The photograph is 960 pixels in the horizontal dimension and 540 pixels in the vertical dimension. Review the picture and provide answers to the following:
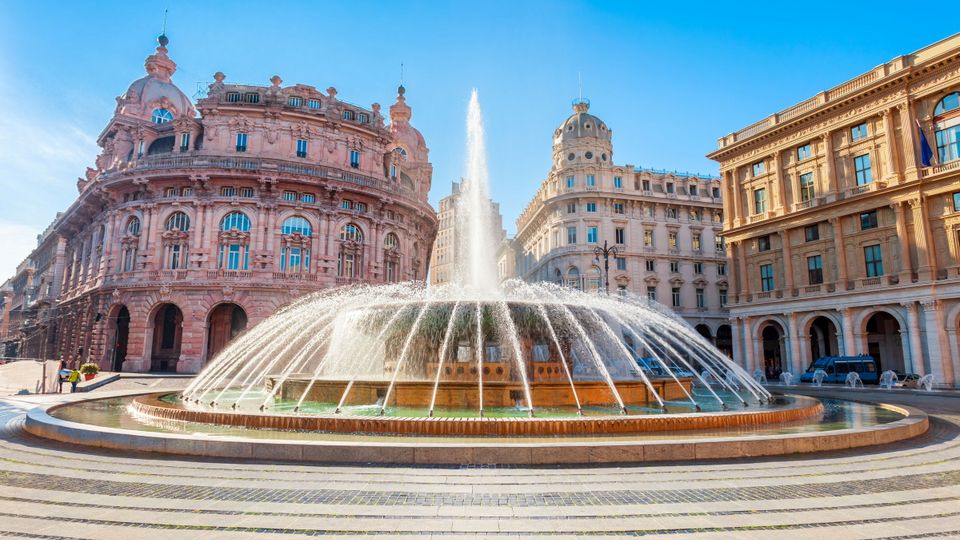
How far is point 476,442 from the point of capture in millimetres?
7996

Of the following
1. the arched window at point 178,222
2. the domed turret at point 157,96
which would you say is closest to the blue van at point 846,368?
the arched window at point 178,222

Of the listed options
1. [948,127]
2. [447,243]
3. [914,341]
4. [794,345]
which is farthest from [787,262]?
[447,243]

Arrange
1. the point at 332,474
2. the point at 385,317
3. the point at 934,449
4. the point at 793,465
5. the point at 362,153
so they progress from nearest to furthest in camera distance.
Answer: the point at 332,474 → the point at 793,465 → the point at 934,449 → the point at 385,317 → the point at 362,153

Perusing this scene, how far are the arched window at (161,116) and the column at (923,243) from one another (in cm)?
5811

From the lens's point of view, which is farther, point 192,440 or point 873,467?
point 192,440

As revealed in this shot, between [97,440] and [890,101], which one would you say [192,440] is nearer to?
[97,440]

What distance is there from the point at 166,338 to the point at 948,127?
168 feet

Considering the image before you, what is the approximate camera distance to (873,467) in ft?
23.5

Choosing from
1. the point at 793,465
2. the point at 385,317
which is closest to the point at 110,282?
the point at 385,317

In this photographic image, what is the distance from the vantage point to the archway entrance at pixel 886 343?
33375mm

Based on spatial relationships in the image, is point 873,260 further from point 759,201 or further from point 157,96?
point 157,96

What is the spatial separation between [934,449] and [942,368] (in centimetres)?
2516

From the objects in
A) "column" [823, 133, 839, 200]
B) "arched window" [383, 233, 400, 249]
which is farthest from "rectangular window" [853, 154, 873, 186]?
"arched window" [383, 233, 400, 249]

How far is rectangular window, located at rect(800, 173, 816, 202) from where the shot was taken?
1375 inches
